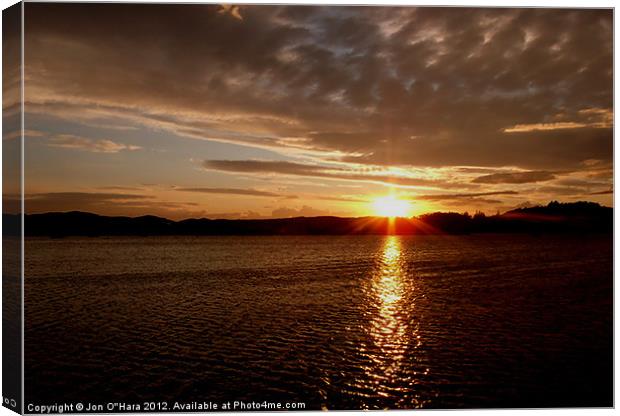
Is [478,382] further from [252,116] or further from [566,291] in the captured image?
[566,291]

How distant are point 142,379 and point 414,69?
785cm

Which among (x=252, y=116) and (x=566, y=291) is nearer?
(x=252, y=116)

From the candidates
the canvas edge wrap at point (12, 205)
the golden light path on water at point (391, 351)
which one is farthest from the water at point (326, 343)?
the canvas edge wrap at point (12, 205)

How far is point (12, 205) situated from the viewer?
807 centimetres

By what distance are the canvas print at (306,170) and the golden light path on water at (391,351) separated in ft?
0.27

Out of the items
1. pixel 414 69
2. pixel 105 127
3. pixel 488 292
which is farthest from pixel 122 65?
pixel 488 292

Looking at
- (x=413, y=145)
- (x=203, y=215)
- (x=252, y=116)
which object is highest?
(x=252, y=116)

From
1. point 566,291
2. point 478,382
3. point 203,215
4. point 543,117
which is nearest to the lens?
point 478,382

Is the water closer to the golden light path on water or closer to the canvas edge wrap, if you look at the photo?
the golden light path on water

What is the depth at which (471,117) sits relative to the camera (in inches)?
534

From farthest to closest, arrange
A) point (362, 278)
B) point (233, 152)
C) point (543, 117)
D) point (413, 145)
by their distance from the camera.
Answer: point (362, 278) < point (233, 152) < point (413, 145) < point (543, 117)

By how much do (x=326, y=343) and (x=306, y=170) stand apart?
202 inches

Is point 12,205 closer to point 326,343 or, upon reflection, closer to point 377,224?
point 326,343

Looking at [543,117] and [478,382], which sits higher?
[543,117]
